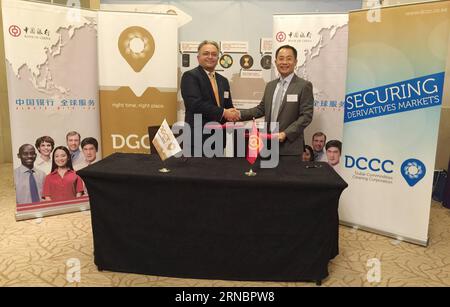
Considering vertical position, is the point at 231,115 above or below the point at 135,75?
below

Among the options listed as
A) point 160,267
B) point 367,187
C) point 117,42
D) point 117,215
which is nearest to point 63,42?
point 117,42

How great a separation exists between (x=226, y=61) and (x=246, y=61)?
23 centimetres

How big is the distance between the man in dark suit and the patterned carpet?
49.8 inches

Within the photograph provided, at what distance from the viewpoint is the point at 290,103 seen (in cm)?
304

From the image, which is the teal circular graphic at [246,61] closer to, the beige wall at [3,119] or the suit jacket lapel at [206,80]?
the suit jacket lapel at [206,80]

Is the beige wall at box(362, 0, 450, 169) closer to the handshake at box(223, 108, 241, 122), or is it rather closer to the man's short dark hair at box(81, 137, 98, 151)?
the handshake at box(223, 108, 241, 122)

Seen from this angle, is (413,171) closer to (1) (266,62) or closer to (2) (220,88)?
(2) (220,88)

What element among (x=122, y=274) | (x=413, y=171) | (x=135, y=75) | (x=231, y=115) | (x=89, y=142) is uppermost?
(x=135, y=75)

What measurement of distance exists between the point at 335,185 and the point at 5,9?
9.39ft

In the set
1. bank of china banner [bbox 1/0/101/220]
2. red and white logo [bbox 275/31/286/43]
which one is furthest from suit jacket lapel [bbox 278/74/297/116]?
bank of china banner [bbox 1/0/101/220]

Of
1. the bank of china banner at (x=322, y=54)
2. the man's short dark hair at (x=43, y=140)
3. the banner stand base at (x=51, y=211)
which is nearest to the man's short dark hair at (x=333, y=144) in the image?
the bank of china banner at (x=322, y=54)

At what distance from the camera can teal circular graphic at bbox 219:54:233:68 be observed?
14.5 feet

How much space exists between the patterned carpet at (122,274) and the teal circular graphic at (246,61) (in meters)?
2.16

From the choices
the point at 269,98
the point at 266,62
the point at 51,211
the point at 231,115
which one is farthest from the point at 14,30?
the point at 266,62
